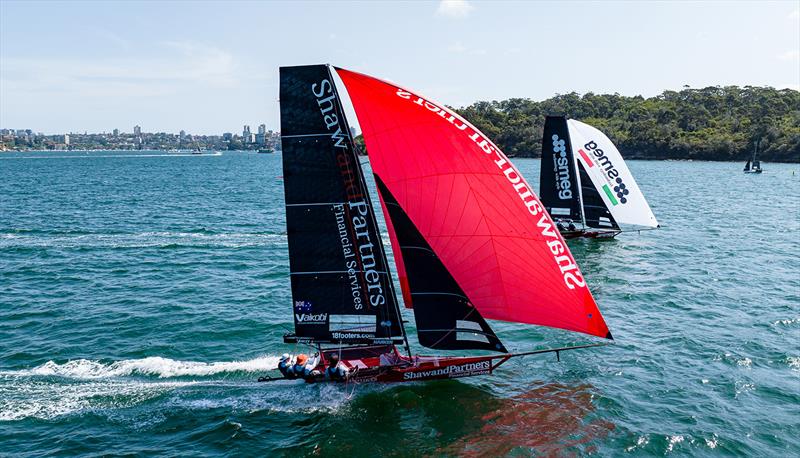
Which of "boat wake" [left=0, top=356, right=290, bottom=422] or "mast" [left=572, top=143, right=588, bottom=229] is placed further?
"mast" [left=572, top=143, right=588, bottom=229]

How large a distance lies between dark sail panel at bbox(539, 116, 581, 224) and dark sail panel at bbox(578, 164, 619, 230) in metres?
1.00

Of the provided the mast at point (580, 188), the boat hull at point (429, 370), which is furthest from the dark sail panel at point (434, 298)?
the mast at point (580, 188)

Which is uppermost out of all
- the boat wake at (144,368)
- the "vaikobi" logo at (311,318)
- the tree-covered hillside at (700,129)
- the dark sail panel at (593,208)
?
the tree-covered hillside at (700,129)

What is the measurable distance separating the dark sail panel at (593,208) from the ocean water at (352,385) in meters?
2.16

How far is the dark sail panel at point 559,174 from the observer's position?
132 ft

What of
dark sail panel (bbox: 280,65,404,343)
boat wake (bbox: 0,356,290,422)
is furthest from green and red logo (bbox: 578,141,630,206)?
boat wake (bbox: 0,356,290,422)

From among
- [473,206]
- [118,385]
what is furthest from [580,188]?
[118,385]

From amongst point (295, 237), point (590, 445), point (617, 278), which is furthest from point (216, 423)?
point (617, 278)

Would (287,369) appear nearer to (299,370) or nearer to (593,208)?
(299,370)

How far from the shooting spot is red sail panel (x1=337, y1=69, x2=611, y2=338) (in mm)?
15680

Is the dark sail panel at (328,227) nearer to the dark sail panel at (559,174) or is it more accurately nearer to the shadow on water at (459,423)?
the shadow on water at (459,423)

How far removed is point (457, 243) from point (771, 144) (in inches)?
6153

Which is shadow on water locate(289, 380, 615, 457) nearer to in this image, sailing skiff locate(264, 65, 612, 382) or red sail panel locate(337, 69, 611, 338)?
sailing skiff locate(264, 65, 612, 382)

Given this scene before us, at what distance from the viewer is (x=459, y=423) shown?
16.6 meters
